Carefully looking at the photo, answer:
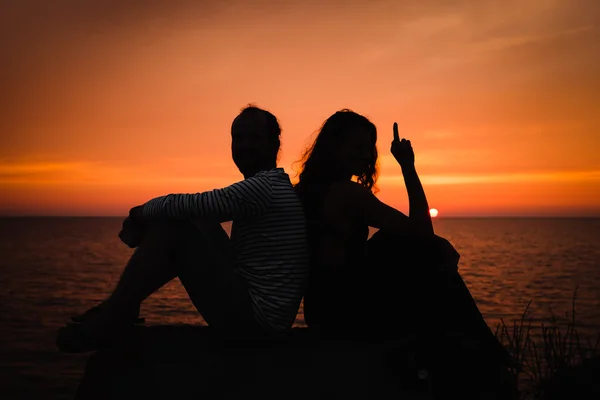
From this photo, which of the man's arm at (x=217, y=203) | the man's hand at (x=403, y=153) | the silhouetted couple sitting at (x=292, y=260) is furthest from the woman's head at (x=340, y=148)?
the man's arm at (x=217, y=203)

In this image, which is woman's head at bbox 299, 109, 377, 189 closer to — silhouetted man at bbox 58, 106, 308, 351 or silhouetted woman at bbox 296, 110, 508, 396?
silhouetted woman at bbox 296, 110, 508, 396

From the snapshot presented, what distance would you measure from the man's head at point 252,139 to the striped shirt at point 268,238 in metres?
0.31

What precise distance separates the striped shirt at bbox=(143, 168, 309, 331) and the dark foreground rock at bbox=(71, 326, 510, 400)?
11.6 inches

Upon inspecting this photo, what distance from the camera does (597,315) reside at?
2367 centimetres

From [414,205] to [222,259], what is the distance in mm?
1390

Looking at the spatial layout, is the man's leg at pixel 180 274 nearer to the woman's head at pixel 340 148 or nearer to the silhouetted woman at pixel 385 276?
the silhouetted woman at pixel 385 276

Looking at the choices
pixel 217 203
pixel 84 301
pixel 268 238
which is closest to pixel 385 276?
pixel 268 238

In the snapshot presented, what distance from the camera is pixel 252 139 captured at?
3877 millimetres

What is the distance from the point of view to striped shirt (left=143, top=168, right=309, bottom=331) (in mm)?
3432

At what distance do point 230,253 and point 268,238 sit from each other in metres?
0.37

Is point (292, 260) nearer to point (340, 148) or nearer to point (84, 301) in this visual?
point (340, 148)

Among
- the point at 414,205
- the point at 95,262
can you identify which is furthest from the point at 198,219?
the point at 95,262

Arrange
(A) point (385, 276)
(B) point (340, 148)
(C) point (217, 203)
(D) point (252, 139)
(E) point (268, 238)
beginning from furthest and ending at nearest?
1. (B) point (340, 148)
2. (D) point (252, 139)
3. (A) point (385, 276)
4. (E) point (268, 238)
5. (C) point (217, 203)

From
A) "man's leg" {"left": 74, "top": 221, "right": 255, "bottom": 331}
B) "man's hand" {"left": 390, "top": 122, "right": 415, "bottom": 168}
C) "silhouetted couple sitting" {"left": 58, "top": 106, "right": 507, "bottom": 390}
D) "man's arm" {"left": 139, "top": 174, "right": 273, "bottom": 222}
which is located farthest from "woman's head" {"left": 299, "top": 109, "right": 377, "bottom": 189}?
"man's leg" {"left": 74, "top": 221, "right": 255, "bottom": 331}
